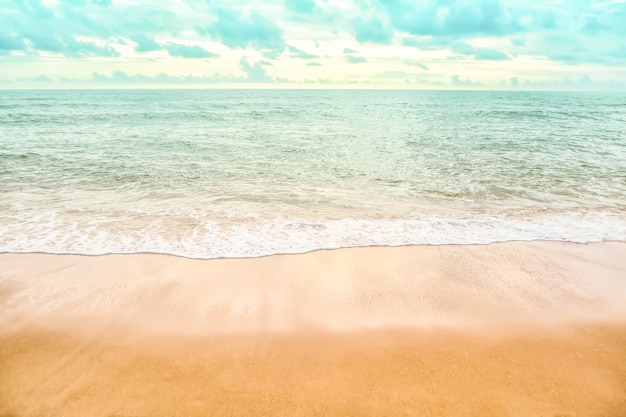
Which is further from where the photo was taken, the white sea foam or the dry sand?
the white sea foam

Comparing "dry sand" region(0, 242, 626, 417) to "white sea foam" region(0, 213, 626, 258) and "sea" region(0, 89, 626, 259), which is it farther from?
"sea" region(0, 89, 626, 259)

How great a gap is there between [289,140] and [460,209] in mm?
14297

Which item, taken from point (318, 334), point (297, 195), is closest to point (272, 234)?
point (297, 195)

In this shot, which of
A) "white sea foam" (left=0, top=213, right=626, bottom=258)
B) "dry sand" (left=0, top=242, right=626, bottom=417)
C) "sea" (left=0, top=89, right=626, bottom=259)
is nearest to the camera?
"dry sand" (left=0, top=242, right=626, bottom=417)

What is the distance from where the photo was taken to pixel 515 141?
21.3 m

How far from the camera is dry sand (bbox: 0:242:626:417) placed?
364cm

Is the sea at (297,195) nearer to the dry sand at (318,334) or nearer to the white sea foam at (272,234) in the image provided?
the white sea foam at (272,234)

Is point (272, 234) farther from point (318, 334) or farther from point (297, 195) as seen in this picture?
point (318, 334)

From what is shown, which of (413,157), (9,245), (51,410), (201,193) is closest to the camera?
(51,410)

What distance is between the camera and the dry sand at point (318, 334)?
364 cm

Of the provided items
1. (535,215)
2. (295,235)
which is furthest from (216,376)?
(535,215)

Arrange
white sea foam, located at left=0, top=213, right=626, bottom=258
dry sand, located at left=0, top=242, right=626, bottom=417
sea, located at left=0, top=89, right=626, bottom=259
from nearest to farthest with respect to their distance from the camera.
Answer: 1. dry sand, located at left=0, top=242, right=626, bottom=417
2. white sea foam, located at left=0, top=213, right=626, bottom=258
3. sea, located at left=0, top=89, right=626, bottom=259

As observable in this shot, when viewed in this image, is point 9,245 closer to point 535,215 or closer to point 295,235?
point 295,235

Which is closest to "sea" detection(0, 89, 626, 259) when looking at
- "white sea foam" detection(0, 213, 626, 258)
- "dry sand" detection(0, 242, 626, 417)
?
"white sea foam" detection(0, 213, 626, 258)
